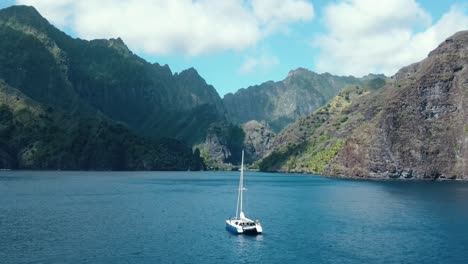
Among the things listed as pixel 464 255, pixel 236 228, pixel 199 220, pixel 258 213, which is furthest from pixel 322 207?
pixel 464 255

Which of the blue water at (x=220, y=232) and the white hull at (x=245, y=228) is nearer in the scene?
the blue water at (x=220, y=232)

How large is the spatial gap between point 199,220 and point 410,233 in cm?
5741

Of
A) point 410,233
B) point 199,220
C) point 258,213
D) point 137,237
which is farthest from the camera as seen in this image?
point 258,213

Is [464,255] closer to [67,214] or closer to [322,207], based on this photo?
[322,207]

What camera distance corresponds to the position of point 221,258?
94125mm

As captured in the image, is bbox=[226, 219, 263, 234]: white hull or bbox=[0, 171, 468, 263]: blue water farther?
bbox=[226, 219, 263, 234]: white hull

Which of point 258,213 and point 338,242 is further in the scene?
point 258,213

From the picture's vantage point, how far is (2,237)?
106 metres

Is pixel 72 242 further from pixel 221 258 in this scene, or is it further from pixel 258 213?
pixel 258 213

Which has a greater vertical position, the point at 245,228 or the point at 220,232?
the point at 245,228

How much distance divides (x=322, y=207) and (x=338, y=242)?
6600 centimetres

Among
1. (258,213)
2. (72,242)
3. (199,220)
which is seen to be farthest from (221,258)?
(258,213)

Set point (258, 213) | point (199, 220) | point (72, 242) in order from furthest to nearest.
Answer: point (258, 213) < point (199, 220) < point (72, 242)

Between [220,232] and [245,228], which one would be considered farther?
[220,232]
